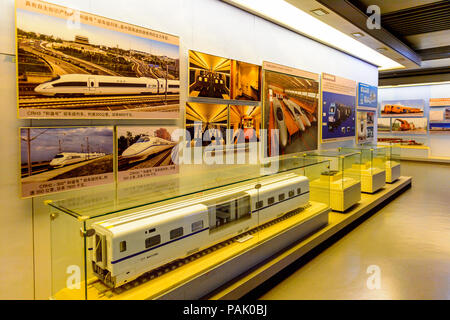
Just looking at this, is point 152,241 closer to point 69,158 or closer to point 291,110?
point 69,158

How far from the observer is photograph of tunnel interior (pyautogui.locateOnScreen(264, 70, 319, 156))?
4645mm

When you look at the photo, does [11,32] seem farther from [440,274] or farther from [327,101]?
[327,101]

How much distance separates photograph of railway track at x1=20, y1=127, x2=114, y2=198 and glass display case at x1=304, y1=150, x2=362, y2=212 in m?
2.46

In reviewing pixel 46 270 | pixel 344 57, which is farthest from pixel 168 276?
pixel 344 57

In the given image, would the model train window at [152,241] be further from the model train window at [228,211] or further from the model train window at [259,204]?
the model train window at [259,204]

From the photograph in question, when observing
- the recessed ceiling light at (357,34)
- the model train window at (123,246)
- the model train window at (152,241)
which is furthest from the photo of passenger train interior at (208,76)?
the recessed ceiling light at (357,34)

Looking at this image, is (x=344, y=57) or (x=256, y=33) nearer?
(x=256, y=33)

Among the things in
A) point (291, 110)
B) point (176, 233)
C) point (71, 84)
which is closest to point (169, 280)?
point (176, 233)

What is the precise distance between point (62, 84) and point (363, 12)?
463cm

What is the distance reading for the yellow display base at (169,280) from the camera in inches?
72.1

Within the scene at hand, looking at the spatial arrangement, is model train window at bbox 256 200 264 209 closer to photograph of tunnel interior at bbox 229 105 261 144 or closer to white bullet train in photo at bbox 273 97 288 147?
photograph of tunnel interior at bbox 229 105 261 144

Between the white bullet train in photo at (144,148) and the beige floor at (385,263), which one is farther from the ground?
the white bullet train in photo at (144,148)

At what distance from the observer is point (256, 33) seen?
4.32 metres

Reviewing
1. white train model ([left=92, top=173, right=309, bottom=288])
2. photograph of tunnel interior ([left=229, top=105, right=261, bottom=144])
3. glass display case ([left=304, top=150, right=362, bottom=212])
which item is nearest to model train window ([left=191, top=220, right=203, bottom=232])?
white train model ([left=92, top=173, right=309, bottom=288])
